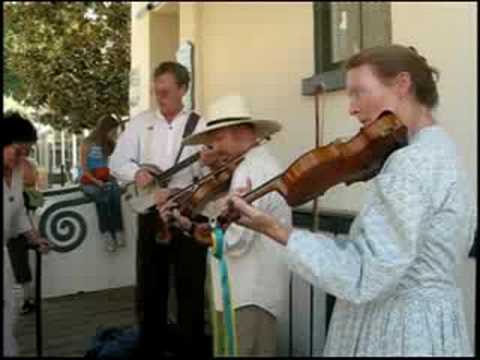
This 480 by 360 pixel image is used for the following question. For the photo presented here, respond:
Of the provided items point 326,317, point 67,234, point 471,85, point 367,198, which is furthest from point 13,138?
point 471,85

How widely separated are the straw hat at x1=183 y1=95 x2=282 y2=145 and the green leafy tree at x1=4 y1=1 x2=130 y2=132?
8.4 inches

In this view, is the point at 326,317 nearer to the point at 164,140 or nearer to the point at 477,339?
the point at 477,339

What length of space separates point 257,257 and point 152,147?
30cm

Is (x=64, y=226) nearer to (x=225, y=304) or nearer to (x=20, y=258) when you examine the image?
(x=20, y=258)

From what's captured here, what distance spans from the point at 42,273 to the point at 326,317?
0.56 m

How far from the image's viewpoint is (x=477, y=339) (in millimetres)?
1190

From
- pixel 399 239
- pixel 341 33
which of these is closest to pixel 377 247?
pixel 399 239

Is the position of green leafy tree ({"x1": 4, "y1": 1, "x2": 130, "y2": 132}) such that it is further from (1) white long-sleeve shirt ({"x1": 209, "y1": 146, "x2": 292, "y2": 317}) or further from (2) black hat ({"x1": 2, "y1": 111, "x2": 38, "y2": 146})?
(1) white long-sleeve shirt ({"x1": 209, "y1": 146, "x2": 292, "y2": 317})

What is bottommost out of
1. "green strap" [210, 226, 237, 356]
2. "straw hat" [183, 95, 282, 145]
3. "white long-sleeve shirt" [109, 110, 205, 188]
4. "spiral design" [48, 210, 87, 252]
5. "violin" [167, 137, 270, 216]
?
Result: "green strap" [210, 226, 237, 356]

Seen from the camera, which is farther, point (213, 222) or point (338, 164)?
point (213, 222)

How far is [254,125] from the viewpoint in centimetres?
141

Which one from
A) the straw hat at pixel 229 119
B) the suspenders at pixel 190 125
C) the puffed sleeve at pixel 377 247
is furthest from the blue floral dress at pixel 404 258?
the suspenders at pixel 190 125

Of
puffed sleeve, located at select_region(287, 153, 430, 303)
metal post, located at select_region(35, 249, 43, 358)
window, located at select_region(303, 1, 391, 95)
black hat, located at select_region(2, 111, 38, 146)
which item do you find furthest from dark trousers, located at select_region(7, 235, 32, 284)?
window, located at select_region(303, 1, 391, 95)

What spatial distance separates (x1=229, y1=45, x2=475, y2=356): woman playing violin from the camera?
3.28 feet
